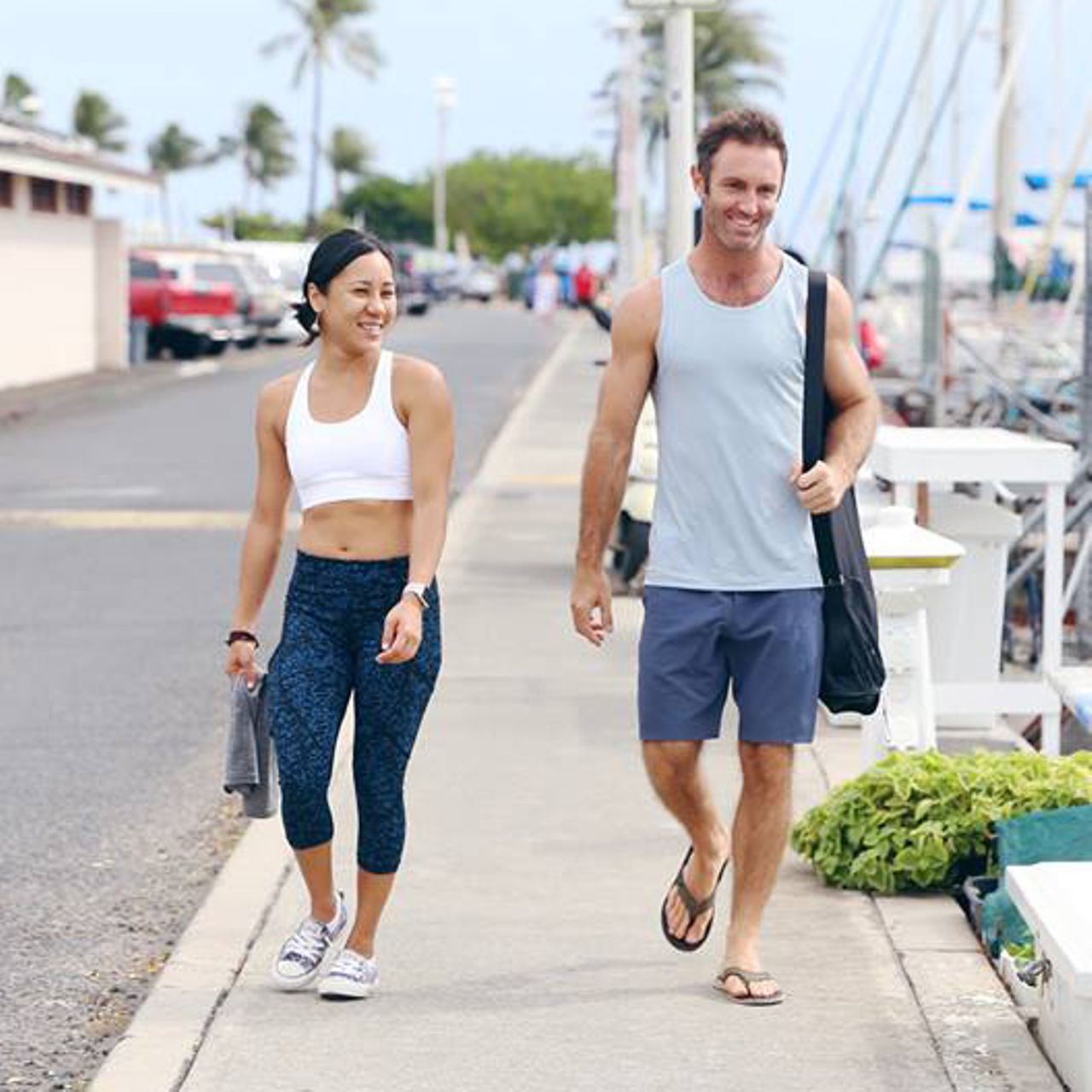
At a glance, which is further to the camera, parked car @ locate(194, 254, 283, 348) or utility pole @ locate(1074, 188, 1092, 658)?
parked car @ locate(194, 254, 283, 348)

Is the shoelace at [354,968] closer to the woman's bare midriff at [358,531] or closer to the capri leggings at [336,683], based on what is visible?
the capri leggings at [336,683]

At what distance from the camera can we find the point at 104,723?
1110 cm

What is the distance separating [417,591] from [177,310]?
1698 inches

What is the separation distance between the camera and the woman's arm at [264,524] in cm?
668

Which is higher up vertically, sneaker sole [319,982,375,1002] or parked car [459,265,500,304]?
sneaker sole [319,982,375,1002]

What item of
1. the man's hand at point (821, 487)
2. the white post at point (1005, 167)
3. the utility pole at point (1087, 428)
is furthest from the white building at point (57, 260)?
the man's hand at point (821, 487)

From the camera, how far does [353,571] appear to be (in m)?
6.52

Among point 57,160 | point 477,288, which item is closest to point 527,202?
Answer: point 477,288

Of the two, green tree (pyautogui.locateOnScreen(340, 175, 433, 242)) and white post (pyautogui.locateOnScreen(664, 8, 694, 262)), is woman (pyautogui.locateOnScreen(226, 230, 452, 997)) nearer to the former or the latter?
white post (pyautogui.locateOnScreen(664, 8, 694, 262))

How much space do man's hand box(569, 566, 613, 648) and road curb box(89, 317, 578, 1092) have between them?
3.84ft

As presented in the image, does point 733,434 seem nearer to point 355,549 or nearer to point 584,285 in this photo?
point 355,549

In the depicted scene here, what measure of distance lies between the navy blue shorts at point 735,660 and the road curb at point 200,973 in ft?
3.90

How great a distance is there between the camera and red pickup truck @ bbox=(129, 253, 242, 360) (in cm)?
4828

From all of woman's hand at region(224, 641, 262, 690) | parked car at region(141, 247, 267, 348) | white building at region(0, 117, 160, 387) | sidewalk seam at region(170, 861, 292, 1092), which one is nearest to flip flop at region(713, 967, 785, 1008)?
sidewalk seam at region(170, 861, 292, 1092)
